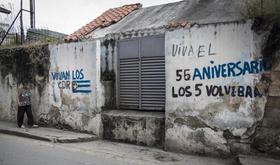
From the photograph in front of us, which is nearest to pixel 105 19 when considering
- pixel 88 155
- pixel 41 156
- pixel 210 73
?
pixel 210 73

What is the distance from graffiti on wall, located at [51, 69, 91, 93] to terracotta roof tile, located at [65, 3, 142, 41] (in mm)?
1407

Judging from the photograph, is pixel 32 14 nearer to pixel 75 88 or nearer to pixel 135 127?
pixel 75 88

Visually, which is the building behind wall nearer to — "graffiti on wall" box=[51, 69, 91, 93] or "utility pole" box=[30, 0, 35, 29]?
"graffiti on wall" box=[51, 69, 91, 93]

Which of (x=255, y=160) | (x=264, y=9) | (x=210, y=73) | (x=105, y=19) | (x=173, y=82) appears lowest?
(x=255, y=160)

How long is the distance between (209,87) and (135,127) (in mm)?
2426

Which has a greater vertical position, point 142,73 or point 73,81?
point 142,73

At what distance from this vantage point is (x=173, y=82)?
9008 mm

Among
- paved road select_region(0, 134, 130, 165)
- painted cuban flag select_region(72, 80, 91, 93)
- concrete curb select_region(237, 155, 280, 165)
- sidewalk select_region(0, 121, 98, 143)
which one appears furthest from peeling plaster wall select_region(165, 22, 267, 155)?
painted cuban flag select_region(72, 80, 91, 93)

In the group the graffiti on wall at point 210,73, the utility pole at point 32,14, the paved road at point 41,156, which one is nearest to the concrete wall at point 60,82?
the paved road at point 41,156

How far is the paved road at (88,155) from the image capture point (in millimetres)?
7723

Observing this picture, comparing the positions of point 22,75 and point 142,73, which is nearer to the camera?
point 142,73

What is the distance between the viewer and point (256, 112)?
765cm

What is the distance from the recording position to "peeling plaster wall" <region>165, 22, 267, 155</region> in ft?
25.5

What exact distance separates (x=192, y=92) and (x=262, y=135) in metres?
1.85
